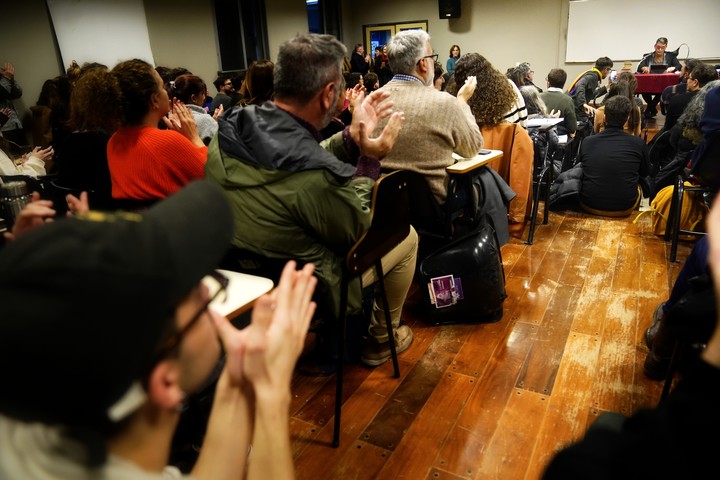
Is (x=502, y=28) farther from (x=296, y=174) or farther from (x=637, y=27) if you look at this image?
(x=296, y=174)

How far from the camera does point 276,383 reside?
773 millimetres

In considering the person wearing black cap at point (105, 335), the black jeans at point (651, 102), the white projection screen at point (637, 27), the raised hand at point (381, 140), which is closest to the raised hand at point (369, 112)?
the raised hand at point (381, 140)

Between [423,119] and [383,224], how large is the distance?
0.93 m

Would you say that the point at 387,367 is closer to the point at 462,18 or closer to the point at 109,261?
the point at 109,261

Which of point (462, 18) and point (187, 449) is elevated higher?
point (462, 18)

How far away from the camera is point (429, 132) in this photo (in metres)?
2.49

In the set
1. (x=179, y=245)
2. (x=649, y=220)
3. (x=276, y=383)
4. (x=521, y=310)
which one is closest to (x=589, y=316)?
(x=521, y=310)

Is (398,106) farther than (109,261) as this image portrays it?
Yes

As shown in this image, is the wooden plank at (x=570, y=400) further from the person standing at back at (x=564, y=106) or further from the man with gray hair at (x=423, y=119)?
the person standing at back at (x=564, y=106)

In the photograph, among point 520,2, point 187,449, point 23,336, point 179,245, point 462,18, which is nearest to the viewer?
point 23,336

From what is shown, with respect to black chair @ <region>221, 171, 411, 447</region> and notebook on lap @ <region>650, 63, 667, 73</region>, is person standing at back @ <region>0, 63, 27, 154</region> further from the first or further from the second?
notebook on lap @ <region>650, 63, 667, 73</region>

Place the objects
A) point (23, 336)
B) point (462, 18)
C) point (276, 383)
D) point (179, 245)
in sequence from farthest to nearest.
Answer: point (462, 18), point (276, 383), point (179, 245), point (23, 336)

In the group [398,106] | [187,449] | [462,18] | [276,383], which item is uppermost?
[462,18]

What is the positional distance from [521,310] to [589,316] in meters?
0.33
